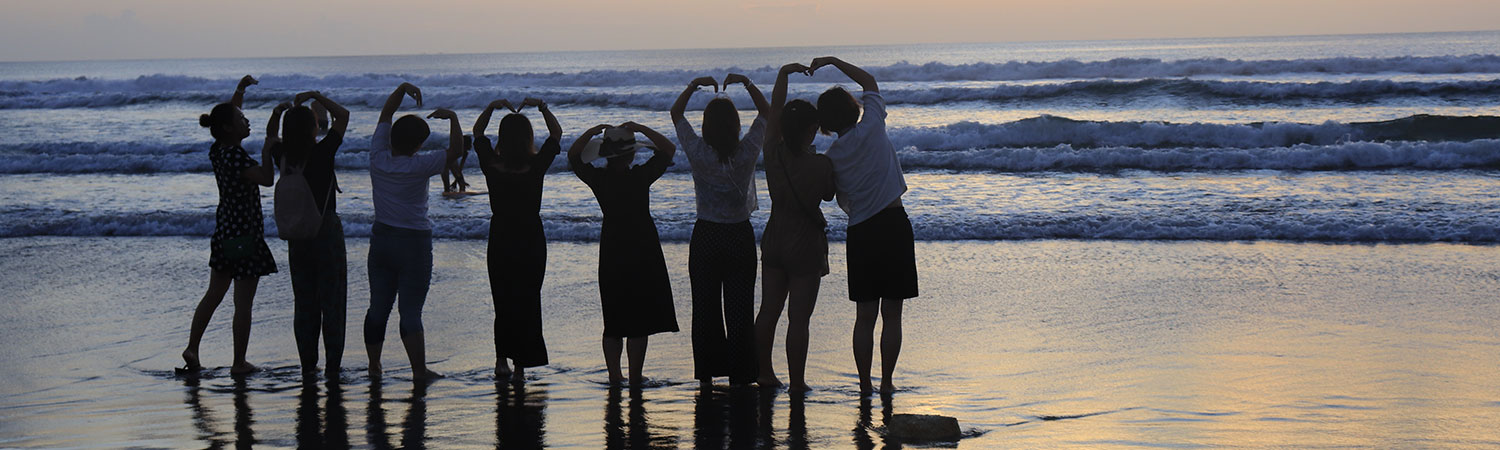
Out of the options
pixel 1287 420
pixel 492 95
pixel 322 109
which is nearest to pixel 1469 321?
pixel 1287 420

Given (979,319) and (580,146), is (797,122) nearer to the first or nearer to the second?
(580,146)

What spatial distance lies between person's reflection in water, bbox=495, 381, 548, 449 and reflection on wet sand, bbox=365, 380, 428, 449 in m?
0.29

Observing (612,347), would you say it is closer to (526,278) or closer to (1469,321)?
(526,278)

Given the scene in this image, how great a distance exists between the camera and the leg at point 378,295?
212 inches

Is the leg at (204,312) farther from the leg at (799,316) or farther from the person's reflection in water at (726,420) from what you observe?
the leg at (799,316)

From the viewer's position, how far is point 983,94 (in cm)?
2794

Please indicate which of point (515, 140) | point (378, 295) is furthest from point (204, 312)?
point (515, 140)

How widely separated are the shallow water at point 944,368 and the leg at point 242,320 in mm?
93

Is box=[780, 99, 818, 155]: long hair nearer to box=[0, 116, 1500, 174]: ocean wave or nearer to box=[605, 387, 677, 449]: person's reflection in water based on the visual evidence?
box=[605, 387, 677, 449]: person's reflection in water

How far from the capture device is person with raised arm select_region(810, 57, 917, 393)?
4.84 metres

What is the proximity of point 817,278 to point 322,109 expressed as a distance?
2585 millimetres

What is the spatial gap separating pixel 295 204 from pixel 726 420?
88.4 inches

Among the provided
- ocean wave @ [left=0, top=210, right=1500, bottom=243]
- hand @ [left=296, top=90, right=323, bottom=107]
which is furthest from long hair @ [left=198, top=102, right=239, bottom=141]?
ocean wave @ [left=0, top=210, right=1500, bottom=243]

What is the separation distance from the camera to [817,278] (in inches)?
201
